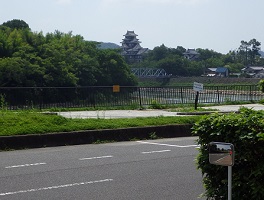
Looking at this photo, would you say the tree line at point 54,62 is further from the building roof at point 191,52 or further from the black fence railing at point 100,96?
the building roof at point 191,52

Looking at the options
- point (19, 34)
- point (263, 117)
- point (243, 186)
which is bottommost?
point (243, 186)

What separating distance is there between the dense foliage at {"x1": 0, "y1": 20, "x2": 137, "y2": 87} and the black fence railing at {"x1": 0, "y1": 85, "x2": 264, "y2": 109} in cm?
2403

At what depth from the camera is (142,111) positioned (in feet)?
68.6

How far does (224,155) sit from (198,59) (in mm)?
136628

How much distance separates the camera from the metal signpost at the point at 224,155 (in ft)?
14.2

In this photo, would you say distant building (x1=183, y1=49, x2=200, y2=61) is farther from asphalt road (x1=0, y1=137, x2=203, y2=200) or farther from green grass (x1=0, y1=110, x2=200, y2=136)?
asphalt road (x1=0, y1=137, x2=203, y2=200)

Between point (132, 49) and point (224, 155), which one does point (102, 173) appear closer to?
point (224, 155)

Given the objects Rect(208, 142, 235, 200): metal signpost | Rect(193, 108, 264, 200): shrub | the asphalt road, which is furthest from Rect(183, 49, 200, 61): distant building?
Rect(208, 142, 235, 200): metal signpost

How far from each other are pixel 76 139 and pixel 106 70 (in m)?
51.6

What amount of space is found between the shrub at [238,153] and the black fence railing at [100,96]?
40.6 feet

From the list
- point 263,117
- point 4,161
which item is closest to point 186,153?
point 4,161

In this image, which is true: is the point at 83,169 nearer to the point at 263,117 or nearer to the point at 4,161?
the point at 4,161

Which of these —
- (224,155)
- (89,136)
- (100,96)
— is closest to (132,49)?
(100,96)

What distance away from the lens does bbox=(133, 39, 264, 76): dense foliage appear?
10438cm
